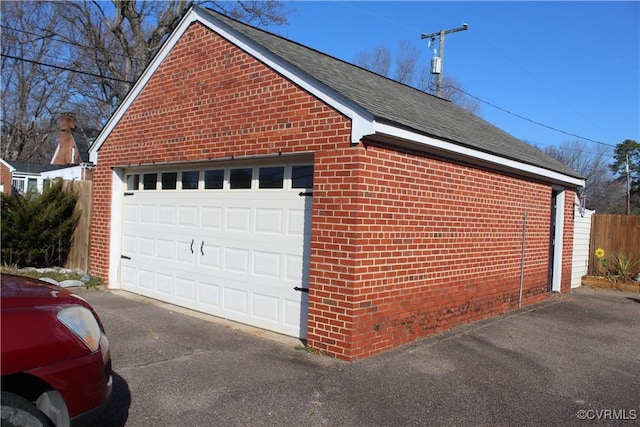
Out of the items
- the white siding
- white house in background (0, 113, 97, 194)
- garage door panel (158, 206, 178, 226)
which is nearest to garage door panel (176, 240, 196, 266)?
garage door panel (158, 206, 178, 226)

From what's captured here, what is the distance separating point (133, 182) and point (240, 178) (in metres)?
3.20

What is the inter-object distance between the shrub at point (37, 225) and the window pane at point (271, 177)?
622 centimetres

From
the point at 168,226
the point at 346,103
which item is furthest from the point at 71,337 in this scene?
the point at 168,226

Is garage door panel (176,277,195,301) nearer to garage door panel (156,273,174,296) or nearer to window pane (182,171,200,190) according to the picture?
garage door panel (156,273,174,296)

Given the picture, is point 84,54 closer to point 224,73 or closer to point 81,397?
point 224,73

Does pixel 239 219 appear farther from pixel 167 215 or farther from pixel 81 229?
pixel 81 229

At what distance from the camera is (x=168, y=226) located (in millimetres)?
8375

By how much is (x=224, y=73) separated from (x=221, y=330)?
3.64 metres

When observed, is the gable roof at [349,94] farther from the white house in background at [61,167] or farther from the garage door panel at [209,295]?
the white house in background at [61,167]

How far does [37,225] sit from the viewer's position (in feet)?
35.3

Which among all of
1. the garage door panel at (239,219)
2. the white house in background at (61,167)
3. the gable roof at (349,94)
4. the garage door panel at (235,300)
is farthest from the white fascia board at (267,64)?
the white house in background at (61,167)

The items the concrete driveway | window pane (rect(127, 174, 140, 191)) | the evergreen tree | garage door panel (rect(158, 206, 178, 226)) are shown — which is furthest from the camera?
the evergreen tree

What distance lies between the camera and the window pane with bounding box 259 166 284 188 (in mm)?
6637

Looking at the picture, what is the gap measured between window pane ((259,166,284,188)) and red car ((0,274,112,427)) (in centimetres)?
379
